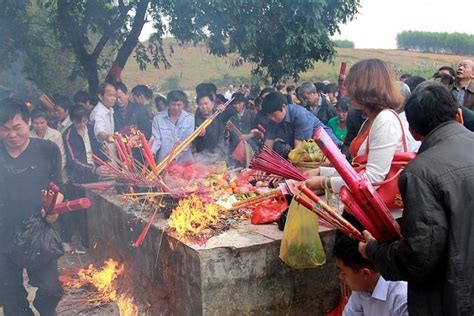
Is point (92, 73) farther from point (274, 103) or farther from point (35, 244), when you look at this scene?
point (35, 244)

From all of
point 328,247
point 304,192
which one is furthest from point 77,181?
point 304,192

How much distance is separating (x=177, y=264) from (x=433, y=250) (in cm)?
255

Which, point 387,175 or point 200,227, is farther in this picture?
point 200,227

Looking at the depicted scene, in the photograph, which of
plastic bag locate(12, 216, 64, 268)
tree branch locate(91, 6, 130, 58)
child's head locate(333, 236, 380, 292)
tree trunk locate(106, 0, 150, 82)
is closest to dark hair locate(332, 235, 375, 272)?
child's head locate(333, 236, 380, 292)

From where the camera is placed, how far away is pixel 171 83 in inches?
1321

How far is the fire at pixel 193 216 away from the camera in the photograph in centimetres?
423

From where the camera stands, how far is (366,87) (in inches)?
125

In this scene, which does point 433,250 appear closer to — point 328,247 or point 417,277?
point 417,277

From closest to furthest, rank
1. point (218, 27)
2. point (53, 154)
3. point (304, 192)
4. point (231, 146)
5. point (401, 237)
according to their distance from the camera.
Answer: point (401, 237), point (304, 192), point (53, 154), point (231, 146), point (218, 27)

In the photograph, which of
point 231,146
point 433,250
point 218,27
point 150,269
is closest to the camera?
point 433,250

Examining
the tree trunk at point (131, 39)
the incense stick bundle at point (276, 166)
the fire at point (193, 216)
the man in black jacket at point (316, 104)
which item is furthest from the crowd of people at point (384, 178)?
Result: the tree trunk at point (131, 39)

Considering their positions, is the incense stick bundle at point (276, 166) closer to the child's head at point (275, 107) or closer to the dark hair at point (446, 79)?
the child's head at point (275, 107)

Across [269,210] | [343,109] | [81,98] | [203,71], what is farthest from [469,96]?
[203,71]

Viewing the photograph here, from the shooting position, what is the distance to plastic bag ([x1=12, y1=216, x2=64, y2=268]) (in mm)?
4309
